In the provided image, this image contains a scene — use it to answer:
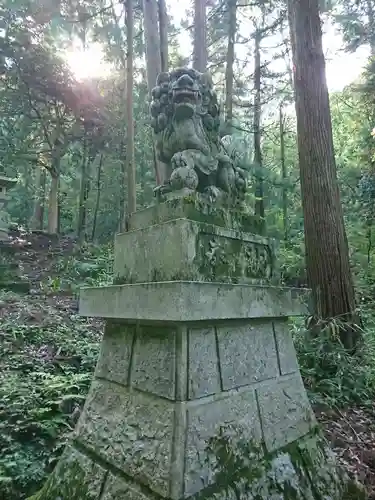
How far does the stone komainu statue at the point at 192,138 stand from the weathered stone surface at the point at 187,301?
1.94 feet

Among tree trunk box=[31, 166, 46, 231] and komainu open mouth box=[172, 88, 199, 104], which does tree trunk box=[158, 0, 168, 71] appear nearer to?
komainu open mouth box=[172, 88, 199, 104]

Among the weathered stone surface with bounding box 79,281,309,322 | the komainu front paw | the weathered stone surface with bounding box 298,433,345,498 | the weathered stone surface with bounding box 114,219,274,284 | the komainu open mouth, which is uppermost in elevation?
the komainu open mouth

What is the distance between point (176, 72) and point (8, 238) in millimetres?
9473

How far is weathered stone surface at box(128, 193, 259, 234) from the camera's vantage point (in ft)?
5.73

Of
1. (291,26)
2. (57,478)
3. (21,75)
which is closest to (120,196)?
(21,75)

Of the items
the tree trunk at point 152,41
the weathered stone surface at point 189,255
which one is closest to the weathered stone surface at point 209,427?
the weathered stone surface at point 189,255

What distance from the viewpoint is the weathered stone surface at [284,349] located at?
1.99 m

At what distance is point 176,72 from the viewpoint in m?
2.12

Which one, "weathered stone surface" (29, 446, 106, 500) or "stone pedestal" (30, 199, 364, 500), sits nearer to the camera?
"stone pedestal" (30, 199, 364, 500)

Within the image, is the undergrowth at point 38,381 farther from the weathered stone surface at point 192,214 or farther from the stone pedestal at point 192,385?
the weathered stone surface at point 192,214

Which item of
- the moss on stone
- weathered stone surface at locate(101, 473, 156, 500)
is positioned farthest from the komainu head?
weathered stone surface at locate(101, 473, 156, 500)

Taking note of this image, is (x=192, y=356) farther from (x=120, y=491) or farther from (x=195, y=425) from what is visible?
(x=120, y=491)

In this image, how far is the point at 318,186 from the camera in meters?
4.28

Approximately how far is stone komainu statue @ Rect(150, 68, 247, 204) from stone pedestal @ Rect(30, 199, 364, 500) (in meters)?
0.24
